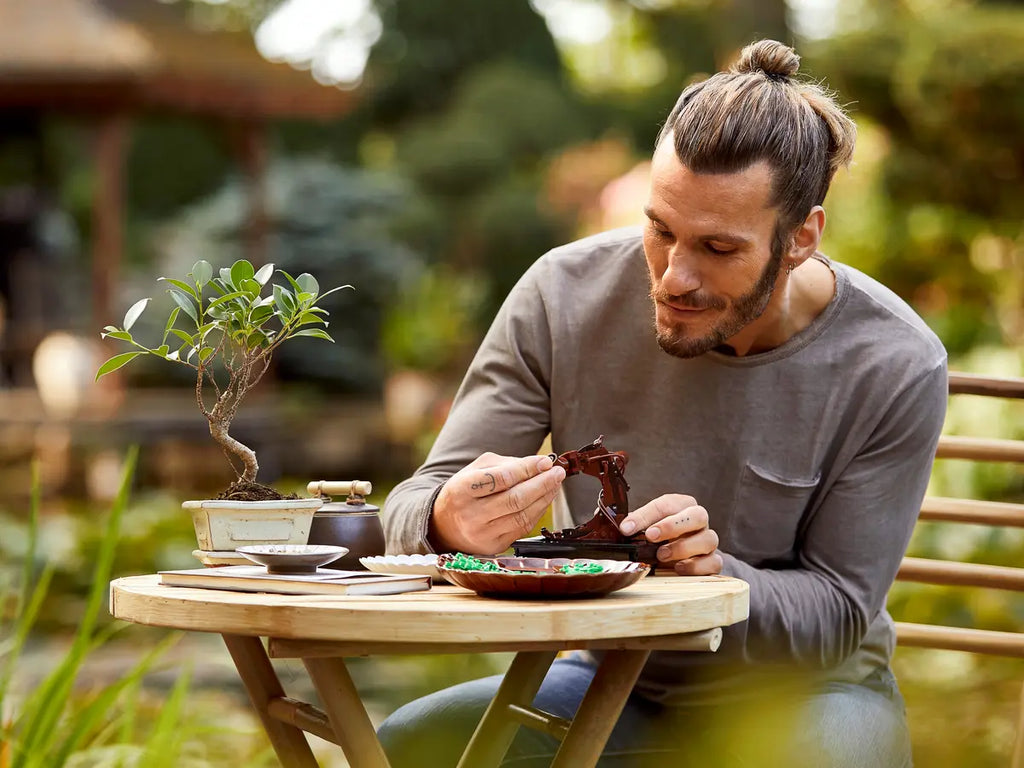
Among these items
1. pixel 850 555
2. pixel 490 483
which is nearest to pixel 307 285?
pixel 490 483

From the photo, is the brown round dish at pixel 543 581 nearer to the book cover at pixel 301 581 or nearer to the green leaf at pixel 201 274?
the book cover at pixel 301 581

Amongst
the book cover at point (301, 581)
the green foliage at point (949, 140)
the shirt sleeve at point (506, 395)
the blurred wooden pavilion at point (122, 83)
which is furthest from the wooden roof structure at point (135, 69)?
the book cover at point (301, 581)

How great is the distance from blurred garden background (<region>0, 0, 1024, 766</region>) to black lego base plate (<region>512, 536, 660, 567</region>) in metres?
0.55

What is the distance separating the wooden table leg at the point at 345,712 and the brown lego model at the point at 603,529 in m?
0.40

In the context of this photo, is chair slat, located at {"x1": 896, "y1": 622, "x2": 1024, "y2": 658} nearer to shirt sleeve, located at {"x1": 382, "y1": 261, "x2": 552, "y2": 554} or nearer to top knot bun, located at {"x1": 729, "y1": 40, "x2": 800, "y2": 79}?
shirt sleeve, located at {"x1": 382, "y1": 261, "x2": 552, "y2": 554}

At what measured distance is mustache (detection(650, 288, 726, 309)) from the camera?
2289mm

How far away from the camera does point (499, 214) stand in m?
17.2

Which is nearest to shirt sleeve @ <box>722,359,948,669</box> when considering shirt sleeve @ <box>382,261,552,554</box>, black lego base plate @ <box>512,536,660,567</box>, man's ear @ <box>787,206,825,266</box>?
black lego base plate @ <box>512,536,660,567</box>

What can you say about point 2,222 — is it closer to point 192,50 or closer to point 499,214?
point 192,50

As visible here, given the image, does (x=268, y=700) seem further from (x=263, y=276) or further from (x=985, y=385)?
(x=985, y=385)

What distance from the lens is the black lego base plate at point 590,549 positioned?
214 centimetres

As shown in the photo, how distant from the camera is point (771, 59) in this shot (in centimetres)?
241

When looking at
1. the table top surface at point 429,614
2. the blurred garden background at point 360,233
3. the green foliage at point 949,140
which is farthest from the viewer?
the green foliage at point 949,140

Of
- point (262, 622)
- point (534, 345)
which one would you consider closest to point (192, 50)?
point (534, 345)
